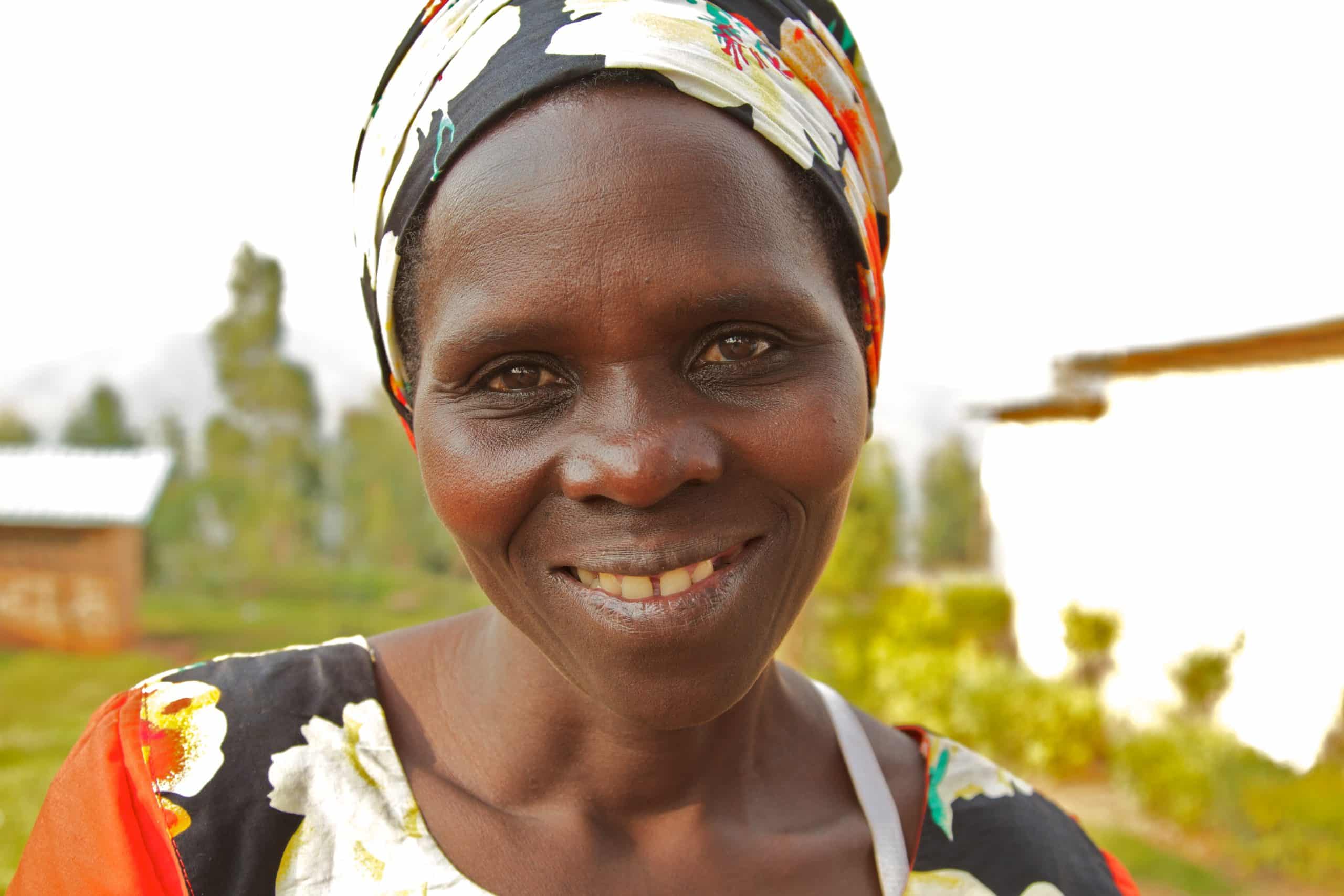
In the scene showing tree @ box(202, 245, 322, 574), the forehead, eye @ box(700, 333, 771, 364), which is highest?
the forehead

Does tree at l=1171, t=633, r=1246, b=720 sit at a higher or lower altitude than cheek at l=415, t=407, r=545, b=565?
lower

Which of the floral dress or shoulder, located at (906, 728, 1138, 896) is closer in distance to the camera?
the floral dress

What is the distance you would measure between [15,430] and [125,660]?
8455 millimetres

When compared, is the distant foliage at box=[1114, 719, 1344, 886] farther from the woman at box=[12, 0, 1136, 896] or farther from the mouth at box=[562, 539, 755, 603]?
the mouth at box=[562, 539, 755, 603]

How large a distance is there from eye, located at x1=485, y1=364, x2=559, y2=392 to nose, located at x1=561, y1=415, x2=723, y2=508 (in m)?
0.09

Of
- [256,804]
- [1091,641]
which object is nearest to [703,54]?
[256,804]

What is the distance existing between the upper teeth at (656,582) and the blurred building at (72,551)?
40.0 ft

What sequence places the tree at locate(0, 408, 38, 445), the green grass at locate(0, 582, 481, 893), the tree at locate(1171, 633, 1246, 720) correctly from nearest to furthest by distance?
1. the green grass at locate(0, 582, 481, 893)
2. the tree at locate(1171, 633, 1246, 720)
3. the tree at locate(0, 408, 38, 445)

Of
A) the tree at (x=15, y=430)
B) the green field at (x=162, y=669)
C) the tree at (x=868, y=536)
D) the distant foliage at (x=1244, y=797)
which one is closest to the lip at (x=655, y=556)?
the green field at (x=162, y=669)

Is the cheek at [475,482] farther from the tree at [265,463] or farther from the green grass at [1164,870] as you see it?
the tree at [265,463]

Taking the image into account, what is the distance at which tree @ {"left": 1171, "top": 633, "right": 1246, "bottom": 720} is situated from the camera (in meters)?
8.19

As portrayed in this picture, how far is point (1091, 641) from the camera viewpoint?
31.6 feet

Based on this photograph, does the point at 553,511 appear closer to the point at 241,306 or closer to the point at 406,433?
the point at 406,433

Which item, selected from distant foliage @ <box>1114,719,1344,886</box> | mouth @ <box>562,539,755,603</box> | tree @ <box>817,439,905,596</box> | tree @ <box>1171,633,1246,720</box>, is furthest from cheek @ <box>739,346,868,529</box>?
tree @ <box>817,439,905,596</box>
